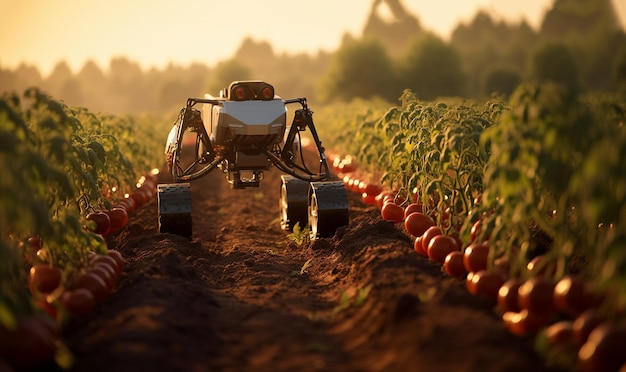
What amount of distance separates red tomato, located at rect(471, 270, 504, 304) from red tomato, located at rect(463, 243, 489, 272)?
62 cm

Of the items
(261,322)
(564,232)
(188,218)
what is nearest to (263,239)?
(188,218)

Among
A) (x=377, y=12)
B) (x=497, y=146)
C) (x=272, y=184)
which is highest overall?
(x=377, y=12)

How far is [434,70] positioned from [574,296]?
79325 millimetres

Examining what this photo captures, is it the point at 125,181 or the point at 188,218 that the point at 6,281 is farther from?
the point at 125,181

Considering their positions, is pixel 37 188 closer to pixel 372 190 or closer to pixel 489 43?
pixel 372 190

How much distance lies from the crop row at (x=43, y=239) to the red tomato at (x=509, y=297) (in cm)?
360

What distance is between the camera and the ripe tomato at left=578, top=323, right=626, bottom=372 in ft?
19.9

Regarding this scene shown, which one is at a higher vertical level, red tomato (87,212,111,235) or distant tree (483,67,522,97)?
distant tree (483,67,522,97)

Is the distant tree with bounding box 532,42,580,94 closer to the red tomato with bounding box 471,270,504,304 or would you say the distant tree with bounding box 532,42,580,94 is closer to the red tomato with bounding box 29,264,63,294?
the red tomato with bounding box 471,270,504,304

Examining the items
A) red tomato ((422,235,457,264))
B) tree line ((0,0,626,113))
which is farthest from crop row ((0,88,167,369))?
tree line ((0,0,626,113))

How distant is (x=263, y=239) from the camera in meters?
14.8

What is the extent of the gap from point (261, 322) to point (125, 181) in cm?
973

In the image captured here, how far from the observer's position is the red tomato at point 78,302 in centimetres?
848

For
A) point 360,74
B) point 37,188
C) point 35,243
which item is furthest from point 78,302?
point 360,74
